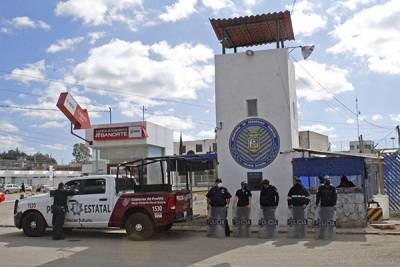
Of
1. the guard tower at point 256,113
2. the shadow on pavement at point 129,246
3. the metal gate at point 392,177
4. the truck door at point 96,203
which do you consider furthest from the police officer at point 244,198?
the metal gate at point 392,177

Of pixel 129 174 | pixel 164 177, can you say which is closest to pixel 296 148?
pixel 164 177

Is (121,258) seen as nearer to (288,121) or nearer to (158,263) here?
(158,263)

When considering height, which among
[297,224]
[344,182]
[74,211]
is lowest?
[297,224]

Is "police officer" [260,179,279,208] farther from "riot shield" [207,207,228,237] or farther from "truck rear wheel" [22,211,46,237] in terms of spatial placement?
"truck rear wheel" [22,211,46,237]

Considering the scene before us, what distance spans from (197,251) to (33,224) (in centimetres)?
610

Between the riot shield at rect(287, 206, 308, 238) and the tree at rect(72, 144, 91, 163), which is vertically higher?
the tree at rect(72, 144, 91, 163)

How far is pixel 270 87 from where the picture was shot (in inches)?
639

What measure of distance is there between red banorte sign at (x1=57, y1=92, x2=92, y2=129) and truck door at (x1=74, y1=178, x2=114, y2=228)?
15062mm

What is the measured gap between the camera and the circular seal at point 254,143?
52.8 feet

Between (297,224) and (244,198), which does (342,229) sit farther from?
(244,198)

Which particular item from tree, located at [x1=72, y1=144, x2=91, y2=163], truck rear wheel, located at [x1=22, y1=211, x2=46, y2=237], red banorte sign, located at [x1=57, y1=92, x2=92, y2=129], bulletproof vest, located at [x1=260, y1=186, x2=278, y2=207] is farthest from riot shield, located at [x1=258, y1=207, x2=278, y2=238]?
tree, located at [x1=72, y1=144, x2=91, y2=163]

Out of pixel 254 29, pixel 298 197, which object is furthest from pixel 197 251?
pixel 254 29

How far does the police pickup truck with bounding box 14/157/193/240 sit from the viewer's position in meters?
13.3

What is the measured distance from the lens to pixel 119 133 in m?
31.4
